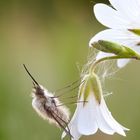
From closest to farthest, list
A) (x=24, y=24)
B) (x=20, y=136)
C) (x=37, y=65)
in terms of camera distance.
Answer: (x=20, y=136) → (x=37, y=65) → (x=24, y=24)

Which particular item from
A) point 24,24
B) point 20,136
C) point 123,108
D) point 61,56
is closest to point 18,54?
point 61,56

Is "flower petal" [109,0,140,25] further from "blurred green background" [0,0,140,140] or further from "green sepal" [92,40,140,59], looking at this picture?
"blurred green background" [0,0,140,140]

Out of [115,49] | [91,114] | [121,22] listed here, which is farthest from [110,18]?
[91,114]

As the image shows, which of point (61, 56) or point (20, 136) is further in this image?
point (61, 56)

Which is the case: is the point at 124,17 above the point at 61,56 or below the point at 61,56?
above

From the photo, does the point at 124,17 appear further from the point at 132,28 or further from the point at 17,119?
the point at 17,119

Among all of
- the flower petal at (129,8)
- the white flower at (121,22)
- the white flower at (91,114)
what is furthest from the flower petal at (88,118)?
the flower petal at (129,8)

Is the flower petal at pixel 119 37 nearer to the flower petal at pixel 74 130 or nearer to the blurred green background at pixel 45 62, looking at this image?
the flower petal at pixel 74 130
